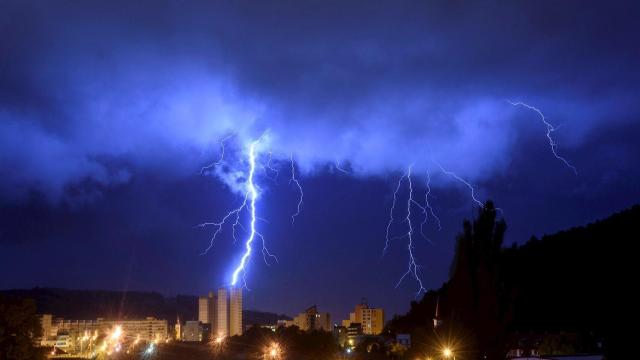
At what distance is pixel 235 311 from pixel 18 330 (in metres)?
152

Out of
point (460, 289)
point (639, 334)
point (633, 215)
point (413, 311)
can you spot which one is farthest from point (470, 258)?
point (413, 311)

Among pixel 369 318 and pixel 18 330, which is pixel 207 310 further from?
pixel 18 330

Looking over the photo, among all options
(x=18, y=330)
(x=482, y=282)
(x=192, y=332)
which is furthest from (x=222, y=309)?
(x=482, y=282)

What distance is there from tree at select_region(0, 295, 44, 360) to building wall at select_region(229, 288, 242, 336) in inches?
5735

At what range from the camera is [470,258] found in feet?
51.6

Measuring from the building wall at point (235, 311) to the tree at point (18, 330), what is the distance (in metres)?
146

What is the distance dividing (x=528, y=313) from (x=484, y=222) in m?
23.6

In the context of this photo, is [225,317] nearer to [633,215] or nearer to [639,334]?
[633,215]

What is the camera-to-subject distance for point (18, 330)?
21.4m

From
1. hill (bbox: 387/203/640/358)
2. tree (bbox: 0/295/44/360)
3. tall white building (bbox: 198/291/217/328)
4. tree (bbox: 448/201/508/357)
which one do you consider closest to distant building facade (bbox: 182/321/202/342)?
tall white building (bbox: 198/291/217/328)

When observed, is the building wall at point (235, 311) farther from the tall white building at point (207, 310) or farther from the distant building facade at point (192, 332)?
the distant building facade at point (192, 332)

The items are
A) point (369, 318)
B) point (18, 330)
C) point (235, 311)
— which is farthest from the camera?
point (235, 311)

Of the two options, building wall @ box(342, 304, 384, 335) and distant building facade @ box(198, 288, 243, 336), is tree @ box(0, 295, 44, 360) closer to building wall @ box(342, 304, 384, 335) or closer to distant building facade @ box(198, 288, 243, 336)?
building wall @ box(342, 304, 384, 335)

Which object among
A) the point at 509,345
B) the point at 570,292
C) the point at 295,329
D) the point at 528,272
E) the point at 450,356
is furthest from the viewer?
the point at 295,329
